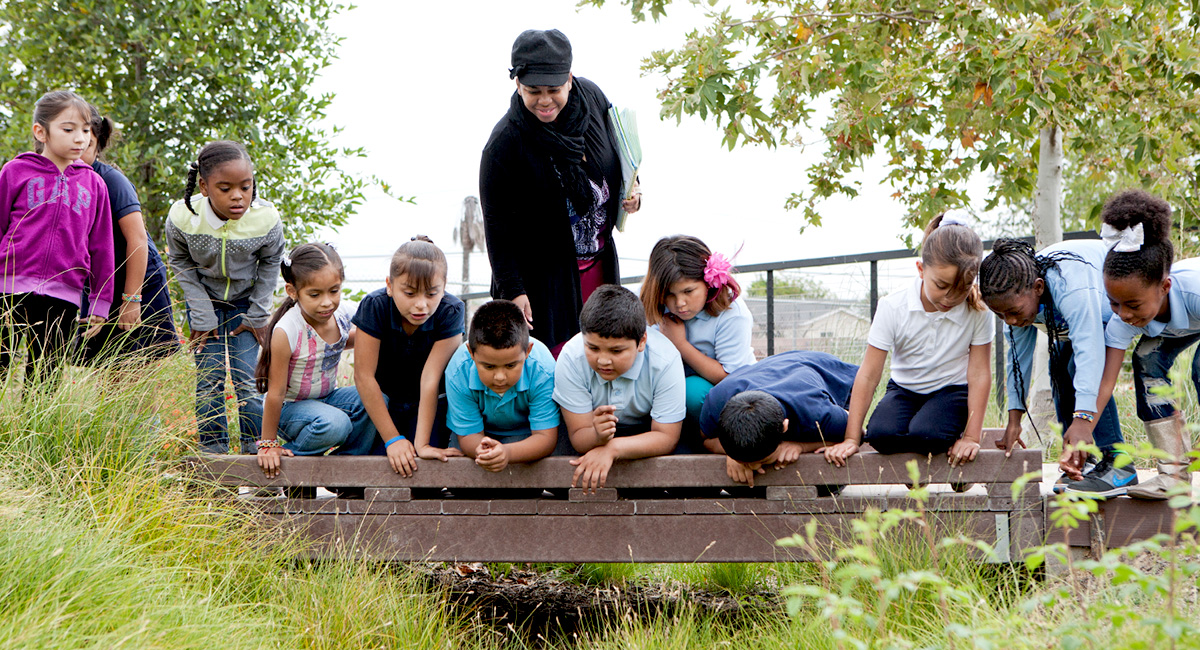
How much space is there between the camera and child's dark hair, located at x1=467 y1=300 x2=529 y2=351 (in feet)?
10.8

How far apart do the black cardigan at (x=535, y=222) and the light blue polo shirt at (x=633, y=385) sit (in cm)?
53

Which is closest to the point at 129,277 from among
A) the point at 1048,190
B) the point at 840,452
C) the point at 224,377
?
the point at 224,377

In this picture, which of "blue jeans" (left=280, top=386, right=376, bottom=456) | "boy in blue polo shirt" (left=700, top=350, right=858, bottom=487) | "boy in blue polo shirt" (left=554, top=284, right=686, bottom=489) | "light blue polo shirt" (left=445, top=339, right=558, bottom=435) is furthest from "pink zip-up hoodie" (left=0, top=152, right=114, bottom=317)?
"boy in blue polo shirt" (left=700, top=350, right=858, bottom=487)

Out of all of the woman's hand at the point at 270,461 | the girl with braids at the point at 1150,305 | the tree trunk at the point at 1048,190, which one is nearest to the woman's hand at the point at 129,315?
the woman's hand at the point at 270,461

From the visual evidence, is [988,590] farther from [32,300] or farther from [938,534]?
[32,300]

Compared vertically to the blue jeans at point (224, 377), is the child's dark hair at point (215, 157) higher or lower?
higher

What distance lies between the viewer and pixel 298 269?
12.1ft

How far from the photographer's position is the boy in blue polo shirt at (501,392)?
130 inches

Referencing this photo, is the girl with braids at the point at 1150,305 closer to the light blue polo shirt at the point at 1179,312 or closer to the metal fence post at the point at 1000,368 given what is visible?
the light blue polo shirt at the point at 1179,312

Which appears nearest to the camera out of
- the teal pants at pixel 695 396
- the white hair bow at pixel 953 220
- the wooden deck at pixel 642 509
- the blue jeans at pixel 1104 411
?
the wooden deck at pixel 642 509

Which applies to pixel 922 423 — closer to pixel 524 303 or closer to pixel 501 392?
pixel 501 392

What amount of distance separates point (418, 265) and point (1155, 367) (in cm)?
285

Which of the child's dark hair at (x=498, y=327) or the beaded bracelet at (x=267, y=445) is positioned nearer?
the child's dark hair at (x=498, y=327)

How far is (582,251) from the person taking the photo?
406 cm
